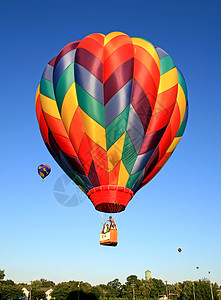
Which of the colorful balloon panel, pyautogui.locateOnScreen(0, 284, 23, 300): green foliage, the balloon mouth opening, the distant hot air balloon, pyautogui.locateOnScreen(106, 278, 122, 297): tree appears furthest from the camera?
pyautogui.locateOnScreen(106, 278, 122, 297): tree

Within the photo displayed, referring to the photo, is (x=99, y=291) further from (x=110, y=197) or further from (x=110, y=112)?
(x=110, y=112)

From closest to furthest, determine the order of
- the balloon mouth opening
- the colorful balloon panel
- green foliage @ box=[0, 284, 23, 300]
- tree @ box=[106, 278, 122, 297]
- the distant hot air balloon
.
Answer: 1. the balloon mouth opening
2. the colorful balloon panel
3. the distant hot air balloon
4. green foliage @ box=[0, 284, 23, 300]
5. tree @ box=[106, 278, 122, 297]

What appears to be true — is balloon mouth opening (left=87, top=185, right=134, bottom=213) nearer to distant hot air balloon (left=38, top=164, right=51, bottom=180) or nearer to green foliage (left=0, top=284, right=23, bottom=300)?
distant hot air balloon (left=38, top=164, right=51, bottom=180)

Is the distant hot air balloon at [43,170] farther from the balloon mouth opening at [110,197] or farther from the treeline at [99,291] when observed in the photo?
the treeline at [99,291]

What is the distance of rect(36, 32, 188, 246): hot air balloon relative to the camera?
15.3 metres

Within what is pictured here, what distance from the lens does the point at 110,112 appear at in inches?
601

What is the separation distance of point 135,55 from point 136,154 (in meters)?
4.92

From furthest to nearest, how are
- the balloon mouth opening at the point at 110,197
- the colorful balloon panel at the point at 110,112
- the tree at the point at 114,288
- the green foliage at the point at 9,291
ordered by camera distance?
1. the tree at the point at 114,288
2. the green foliage at the point at 9,291
3. the colorful balloon panel at the point at 110,112
4. the balloon mouth opening at the point at 110,197

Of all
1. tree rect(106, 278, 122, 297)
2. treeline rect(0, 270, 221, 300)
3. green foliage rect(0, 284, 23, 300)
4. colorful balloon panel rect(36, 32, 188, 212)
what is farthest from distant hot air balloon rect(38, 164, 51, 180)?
tree rect(106, 278, 122, 297)

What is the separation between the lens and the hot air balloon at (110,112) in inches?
603

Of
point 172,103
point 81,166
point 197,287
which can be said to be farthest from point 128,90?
point 197,287

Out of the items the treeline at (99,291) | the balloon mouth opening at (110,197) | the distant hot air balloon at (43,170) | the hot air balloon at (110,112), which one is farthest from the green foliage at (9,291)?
the balloon mouth opening at (110,197)

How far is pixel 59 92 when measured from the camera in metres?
16.4

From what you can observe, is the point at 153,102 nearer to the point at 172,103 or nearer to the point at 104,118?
the point at 172,103
